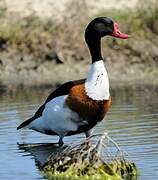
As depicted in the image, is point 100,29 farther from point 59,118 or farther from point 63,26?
point 63,26

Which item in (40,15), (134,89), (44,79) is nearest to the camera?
(134,89)

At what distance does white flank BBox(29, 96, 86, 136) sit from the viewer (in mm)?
12631

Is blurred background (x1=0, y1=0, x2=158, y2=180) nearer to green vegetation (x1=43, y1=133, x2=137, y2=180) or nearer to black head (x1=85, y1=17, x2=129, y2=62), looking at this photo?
black head (x1=85, y1=17, x2=129, y2=62)

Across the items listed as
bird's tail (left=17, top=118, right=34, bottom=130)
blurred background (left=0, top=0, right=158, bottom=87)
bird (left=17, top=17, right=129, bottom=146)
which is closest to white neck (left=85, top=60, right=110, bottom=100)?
bird (left=17, top=17, right=129, bottom=146)

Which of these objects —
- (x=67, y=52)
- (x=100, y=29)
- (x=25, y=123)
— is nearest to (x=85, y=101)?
(x=100, y=29)

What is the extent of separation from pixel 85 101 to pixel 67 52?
8242 millimetres

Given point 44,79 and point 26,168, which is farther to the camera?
point 44,79

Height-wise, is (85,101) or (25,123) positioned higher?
(85,101)

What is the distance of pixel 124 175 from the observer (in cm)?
1159

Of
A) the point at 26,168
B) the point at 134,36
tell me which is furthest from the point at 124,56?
the point at 26,168

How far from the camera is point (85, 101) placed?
1241 cm

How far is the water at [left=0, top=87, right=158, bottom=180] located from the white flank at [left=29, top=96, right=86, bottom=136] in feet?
1.03

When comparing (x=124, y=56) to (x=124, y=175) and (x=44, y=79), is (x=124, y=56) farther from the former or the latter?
(x=124, y=175)

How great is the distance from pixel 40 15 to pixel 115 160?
10451mm
